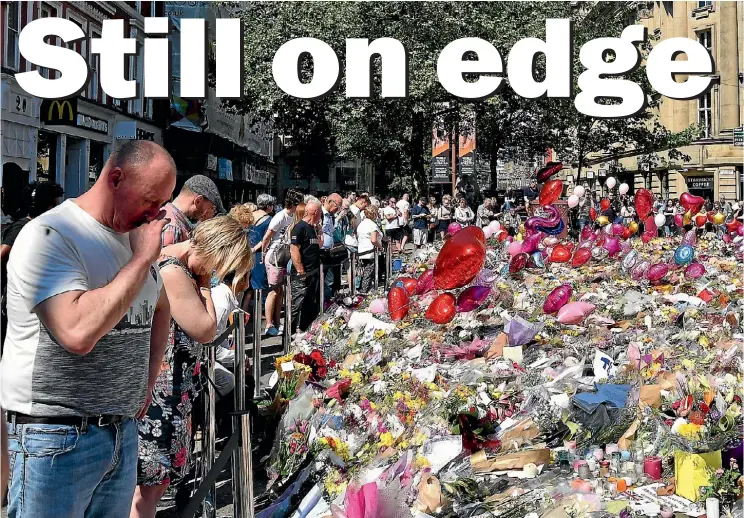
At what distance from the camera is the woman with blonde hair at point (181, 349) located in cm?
302

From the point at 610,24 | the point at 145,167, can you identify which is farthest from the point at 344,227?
the point at 610,24

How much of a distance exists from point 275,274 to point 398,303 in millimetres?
1871

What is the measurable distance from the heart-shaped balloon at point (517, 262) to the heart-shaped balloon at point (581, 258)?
69 centimetres

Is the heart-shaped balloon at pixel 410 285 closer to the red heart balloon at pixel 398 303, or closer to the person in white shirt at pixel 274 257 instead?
the red heart balloon at pixel 398 303

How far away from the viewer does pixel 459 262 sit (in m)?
A: 6.06

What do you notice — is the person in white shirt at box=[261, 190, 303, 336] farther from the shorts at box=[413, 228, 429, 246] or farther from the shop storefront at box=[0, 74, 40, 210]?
the shorts at box=[413, 228, 429, 246]

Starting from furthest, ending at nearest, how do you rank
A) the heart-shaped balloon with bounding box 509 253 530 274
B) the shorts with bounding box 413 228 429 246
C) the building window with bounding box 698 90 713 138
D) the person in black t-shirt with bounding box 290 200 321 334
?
the building window with bounding box 698 90 713 138 < the shorts with bounding box 413 228 429 246 < the heart-shaped balloon with bounding box 509 253 530 274 < the person in black t-shirt with bounding box 290 200 321 334

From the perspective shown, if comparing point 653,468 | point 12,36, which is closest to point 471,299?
point 653,468

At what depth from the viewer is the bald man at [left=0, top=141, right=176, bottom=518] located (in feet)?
6.58

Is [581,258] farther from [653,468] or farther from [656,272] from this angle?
[653,468]

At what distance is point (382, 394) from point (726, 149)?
124ft

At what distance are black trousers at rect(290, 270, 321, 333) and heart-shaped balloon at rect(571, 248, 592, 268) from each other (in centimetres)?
296

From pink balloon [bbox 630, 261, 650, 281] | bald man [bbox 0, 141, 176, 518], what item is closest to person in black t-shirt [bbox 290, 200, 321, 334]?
pink balloon [bbox 630, 261, 650, 281]

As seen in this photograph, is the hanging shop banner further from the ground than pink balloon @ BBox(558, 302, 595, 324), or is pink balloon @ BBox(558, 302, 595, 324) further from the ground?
the hanging shop banner
